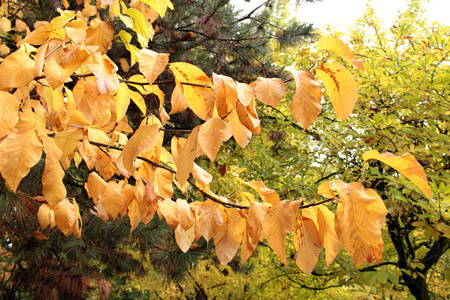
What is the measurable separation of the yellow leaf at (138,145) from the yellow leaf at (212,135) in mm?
91

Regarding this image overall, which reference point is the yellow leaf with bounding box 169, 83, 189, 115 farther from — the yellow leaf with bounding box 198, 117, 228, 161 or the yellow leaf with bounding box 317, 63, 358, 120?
the yellow leaf with bounding box 317, 63, 358, 120

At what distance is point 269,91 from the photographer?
0.43 meters

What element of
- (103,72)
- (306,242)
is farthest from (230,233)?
(103,72)

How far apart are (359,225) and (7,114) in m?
0.48

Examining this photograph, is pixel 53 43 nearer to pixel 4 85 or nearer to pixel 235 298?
pixel 4 85

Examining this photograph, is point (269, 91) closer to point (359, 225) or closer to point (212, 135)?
point (212, 135)

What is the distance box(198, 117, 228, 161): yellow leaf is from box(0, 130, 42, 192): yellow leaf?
0.23 metres

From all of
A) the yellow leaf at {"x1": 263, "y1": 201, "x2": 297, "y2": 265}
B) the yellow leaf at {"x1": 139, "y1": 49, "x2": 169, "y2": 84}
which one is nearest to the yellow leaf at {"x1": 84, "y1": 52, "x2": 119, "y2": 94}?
the yellow leaf at {"x1": 139, "y1": 49, "x2": 169, "y2": 84}

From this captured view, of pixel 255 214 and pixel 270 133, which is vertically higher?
pixel 255 214

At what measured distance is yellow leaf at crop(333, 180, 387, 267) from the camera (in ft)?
1.30

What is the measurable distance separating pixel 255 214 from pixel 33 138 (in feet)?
1.21

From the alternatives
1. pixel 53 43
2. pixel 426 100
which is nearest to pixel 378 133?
pixel 426 100

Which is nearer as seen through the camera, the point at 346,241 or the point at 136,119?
the point at 346,241

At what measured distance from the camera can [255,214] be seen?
1.82 ft
